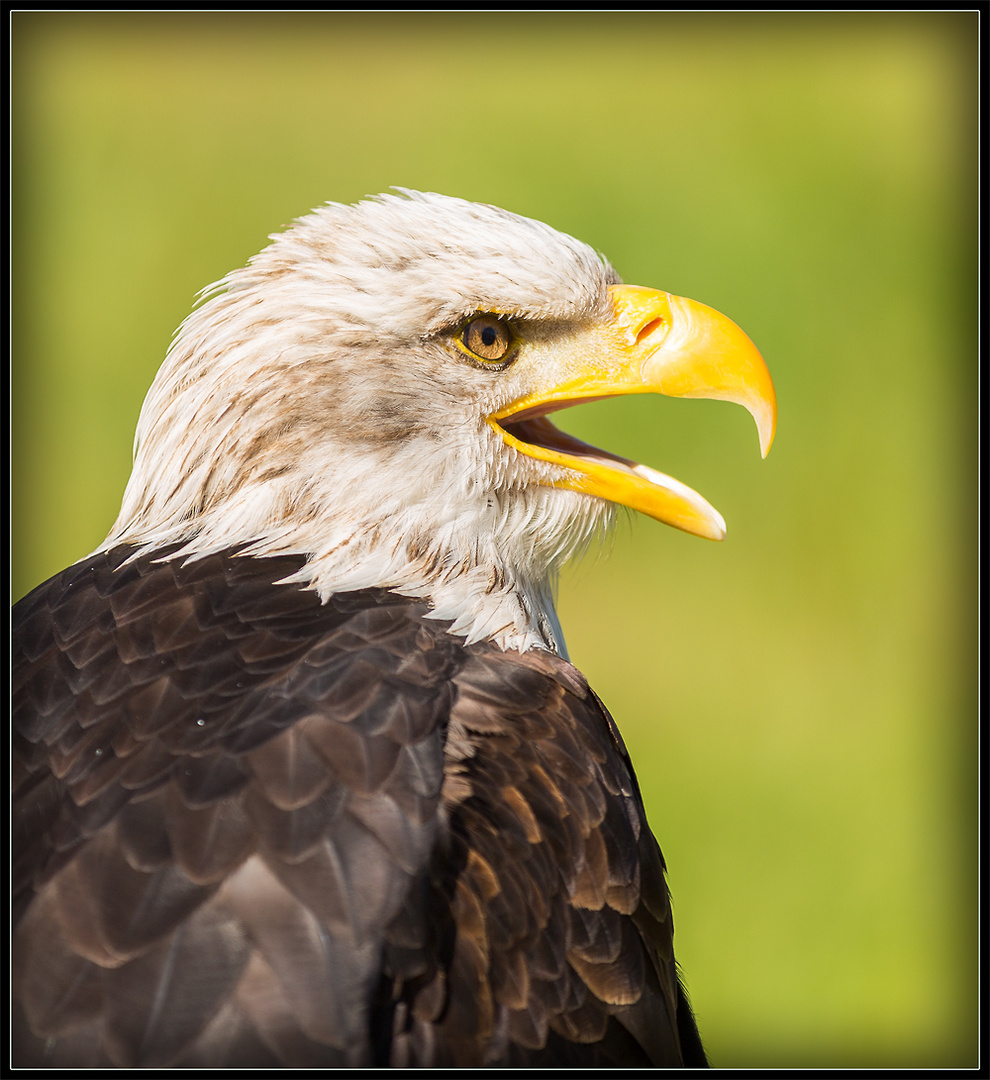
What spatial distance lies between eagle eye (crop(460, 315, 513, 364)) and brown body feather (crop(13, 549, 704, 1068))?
29.0 inches

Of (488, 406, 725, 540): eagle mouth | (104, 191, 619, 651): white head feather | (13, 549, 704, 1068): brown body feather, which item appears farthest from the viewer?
(488, 406, 725, 540): eagle mouth

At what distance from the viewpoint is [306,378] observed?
9.86 ft

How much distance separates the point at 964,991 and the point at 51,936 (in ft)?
9.11

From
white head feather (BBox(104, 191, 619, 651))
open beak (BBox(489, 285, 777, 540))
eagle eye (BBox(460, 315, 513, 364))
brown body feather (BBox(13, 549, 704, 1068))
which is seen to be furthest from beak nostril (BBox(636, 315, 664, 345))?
brown body feather (BBox(13, 549, 704, 1068))

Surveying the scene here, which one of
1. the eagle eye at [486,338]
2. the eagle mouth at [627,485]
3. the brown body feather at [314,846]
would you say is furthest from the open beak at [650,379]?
the brown body feather at [314,846]

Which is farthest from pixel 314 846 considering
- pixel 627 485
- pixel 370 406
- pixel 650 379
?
pixel 650 379

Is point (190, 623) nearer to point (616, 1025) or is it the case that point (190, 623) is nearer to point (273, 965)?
point (273, 965)

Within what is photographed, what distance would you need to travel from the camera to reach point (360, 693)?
244cm

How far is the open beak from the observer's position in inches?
124

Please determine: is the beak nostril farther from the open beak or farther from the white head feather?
the white head feather

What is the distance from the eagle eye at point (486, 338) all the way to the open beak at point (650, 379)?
0.45 ft

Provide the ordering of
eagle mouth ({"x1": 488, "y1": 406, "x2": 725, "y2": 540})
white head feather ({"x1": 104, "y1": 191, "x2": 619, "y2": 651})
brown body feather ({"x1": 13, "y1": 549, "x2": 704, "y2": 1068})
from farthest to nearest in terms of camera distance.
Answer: eagle mouth ({"x1": 488, "y1": 406, "x2": 725, "y2": 540})
white head feather ({"x1": 104, "y1": 191, "x2": 619, "y2": 651})
brown body feather ({"x1": 13, "y1": 549, "x2": 704, "y2": 1068})

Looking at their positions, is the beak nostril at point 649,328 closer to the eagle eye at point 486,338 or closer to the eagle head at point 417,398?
the eagle head at point 417,398

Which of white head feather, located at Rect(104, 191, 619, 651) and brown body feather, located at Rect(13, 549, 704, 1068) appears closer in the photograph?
brown body feather, located at Rect(13, 549, 704, 1068)
